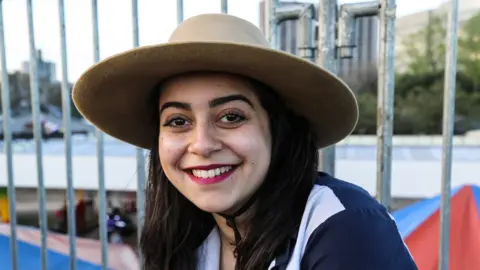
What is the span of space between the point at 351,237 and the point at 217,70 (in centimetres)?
37

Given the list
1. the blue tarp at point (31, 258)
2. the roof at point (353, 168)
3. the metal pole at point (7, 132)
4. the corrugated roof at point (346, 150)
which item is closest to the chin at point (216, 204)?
the metal pole at point (7, 132)

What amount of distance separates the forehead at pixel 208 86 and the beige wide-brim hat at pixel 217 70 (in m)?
0.01

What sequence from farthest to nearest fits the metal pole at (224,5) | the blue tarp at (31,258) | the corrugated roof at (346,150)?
1. the corrugated roof at (346,150)
2. the blue tarp at (31,258)
3. the metal pole at (224,5)

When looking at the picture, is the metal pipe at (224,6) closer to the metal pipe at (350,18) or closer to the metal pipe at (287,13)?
the metal pipe at (287,13)

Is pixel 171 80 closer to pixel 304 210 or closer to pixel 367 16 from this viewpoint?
pixel 304 210

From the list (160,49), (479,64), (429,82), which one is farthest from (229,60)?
(429,82)

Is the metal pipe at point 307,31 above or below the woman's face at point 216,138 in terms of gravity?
above

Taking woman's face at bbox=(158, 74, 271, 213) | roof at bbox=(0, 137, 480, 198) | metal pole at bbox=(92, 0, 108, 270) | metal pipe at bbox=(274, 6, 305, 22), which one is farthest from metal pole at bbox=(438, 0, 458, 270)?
roof at bbox=(0, 137, 480, 198)

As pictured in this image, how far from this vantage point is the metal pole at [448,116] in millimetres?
1024

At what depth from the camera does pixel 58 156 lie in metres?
4.45

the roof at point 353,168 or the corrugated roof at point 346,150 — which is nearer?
the corrugated roof at point 346,150

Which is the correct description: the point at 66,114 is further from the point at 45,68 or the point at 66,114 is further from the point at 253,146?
the point at 253,146

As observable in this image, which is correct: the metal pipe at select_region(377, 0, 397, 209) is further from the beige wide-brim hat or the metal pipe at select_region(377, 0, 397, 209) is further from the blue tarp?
the blue tarp

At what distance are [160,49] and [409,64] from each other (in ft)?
26.8
